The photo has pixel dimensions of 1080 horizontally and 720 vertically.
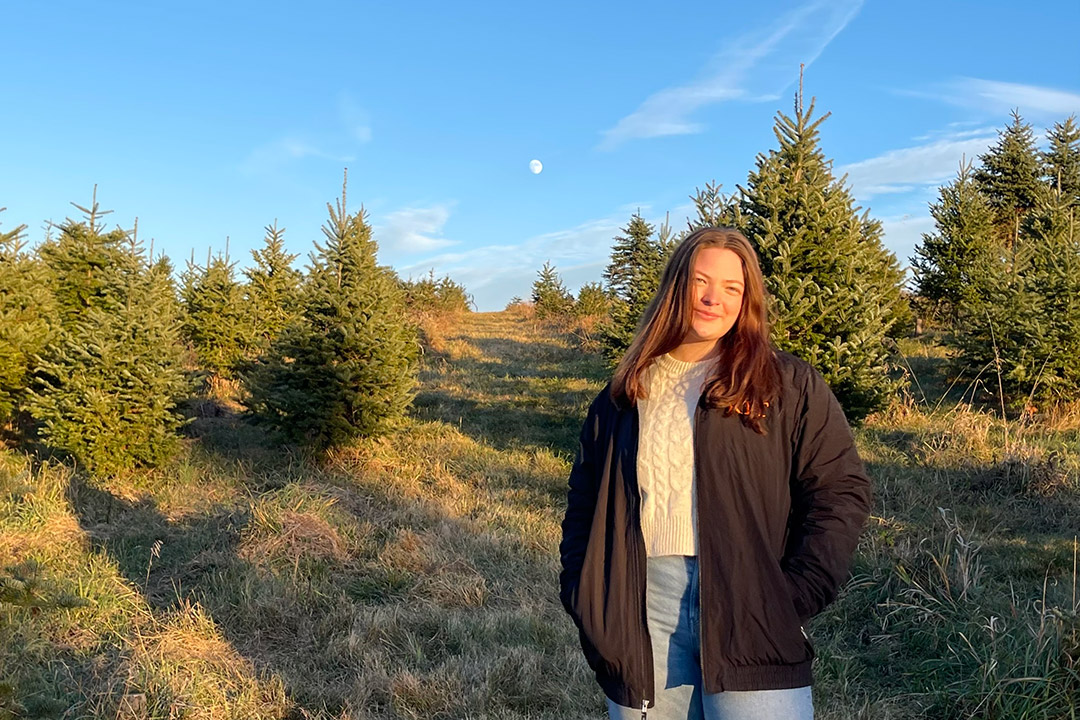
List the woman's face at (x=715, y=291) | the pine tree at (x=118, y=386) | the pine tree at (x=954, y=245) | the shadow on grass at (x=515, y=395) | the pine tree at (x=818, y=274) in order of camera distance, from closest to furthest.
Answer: the woman's face at (x=715, y=291) → the pine tree at (x=818, y=274) → the pine tree at (x=118, y=386) → the shadow on grass at (x=515, y=395) → the pine tree at (x=954, y=245)

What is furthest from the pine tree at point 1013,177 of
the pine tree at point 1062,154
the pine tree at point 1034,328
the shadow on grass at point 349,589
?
the shadow on grass at point 349,589

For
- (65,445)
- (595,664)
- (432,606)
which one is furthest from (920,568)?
(65,445)

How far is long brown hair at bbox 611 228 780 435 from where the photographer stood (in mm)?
1979

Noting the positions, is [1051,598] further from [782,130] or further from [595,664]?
[782,130]

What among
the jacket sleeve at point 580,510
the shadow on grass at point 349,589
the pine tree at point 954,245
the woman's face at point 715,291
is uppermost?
the pine tree at point 954,245

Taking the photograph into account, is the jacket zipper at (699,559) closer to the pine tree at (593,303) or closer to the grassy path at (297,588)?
the grassy path at (297,588)

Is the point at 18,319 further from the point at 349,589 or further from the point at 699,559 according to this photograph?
the point at 699,559

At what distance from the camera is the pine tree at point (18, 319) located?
443 inches

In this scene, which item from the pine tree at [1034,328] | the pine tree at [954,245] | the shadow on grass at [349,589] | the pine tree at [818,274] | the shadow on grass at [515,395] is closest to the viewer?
the shadow on grass at [349,589]

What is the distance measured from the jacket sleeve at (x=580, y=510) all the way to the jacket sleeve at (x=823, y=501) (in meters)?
0.58

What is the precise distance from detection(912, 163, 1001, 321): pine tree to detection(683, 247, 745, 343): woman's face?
1584 centimetres

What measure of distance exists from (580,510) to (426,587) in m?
3.95

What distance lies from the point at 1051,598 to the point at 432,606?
4287 millimetres

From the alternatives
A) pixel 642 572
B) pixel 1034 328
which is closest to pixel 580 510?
pixel 642 572
